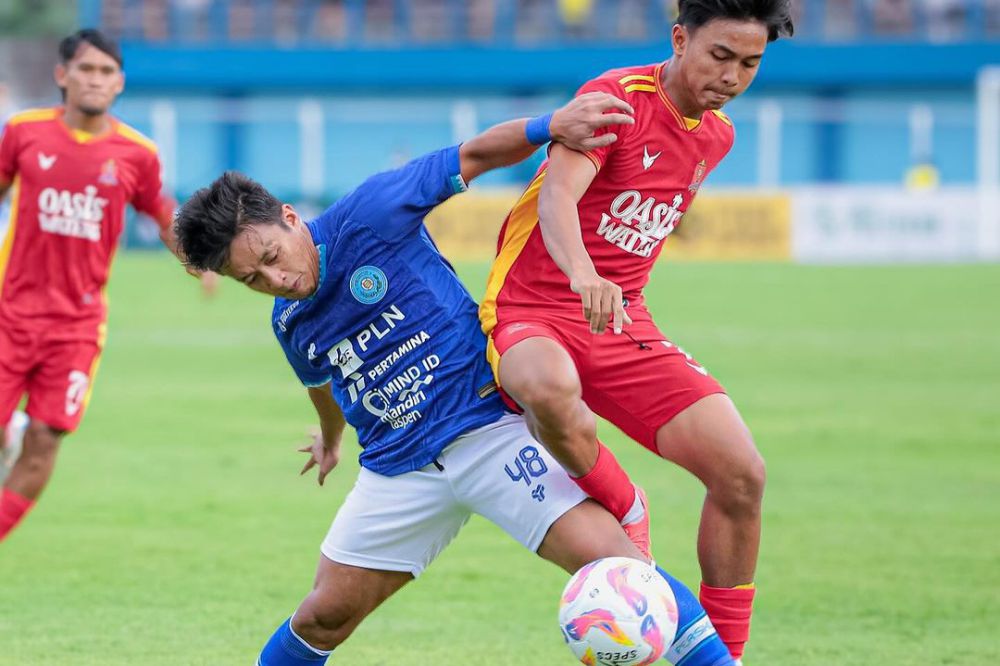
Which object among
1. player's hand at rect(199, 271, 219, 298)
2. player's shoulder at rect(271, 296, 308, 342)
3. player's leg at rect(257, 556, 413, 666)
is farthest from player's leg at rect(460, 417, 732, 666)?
player's hand at rect(199, 271, 219, 298)

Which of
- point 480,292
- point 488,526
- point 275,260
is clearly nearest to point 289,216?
point 275,260

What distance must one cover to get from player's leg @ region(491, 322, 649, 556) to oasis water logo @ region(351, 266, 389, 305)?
0.42 metres

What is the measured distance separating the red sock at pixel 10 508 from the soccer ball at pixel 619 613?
3.73m

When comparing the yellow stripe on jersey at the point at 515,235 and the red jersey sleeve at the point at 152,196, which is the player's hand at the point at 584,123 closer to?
the yellow stripe on jersey at the point at 515,235

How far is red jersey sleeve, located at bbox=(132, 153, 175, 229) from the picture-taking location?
26.2ft

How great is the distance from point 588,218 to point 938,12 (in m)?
36.6

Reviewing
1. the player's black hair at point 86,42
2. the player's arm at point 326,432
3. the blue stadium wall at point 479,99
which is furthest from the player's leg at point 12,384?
the blue stadium wall at point 479,99

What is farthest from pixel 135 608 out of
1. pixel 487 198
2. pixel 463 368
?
pixel 487 198

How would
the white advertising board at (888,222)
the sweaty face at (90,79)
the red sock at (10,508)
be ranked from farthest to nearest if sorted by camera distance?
the white advertising board at (888,222) < the sweaty face at (90,79) < the red sock at (10,508)

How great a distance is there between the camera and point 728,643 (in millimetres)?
5273

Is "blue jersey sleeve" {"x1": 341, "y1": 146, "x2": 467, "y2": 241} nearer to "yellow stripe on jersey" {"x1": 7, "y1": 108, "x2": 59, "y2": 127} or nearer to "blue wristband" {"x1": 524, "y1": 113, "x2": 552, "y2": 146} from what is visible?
"blue wristband" {"x1": 524, "y1": 113, "x2": 552, "y2": 146}

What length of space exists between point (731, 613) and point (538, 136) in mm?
1742

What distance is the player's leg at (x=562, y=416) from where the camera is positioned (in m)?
4.76


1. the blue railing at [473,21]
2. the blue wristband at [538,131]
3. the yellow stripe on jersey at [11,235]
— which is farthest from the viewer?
the blue railing at [473,21]
